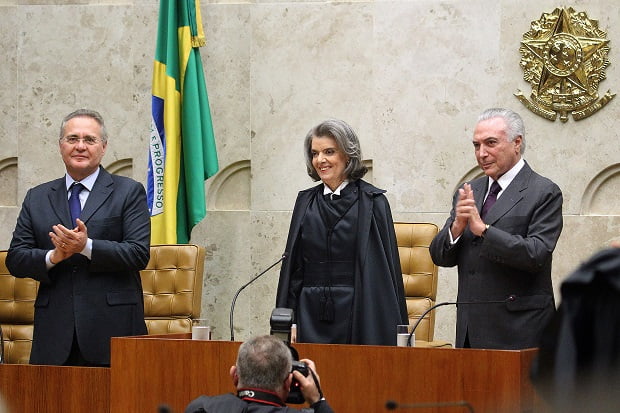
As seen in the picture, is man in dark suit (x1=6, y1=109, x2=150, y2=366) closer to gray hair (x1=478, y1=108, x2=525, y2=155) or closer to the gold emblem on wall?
gray hair (x1=478, y1=108, x2=525, y2=155)

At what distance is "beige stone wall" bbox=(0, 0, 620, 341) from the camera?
6598mm

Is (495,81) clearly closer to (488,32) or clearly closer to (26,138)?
(488,32)

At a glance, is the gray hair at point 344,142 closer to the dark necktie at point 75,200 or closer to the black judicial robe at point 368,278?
the black judicial robe at point 368,278

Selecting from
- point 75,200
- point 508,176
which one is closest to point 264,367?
point 508,176

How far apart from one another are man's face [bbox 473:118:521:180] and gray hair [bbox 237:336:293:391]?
172 centimetres

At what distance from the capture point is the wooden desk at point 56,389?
4.59 meters

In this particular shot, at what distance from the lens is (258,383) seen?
342 cm

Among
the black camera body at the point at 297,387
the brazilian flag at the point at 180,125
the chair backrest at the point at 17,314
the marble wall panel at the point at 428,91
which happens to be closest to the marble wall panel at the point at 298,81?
the marble wall panel at the point at 428,91

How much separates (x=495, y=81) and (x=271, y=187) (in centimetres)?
141

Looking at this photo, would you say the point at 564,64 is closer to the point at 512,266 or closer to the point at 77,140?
the point at 512,266

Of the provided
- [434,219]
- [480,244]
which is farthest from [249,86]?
[480,244]

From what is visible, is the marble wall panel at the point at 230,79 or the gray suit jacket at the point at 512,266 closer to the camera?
the gray suit jacket at the point at 512,266

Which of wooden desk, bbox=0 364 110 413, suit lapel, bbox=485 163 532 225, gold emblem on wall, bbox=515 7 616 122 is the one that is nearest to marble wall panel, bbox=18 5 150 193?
gold emblem on wall, bbox=515 7 616 122

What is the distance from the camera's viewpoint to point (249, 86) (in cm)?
708
